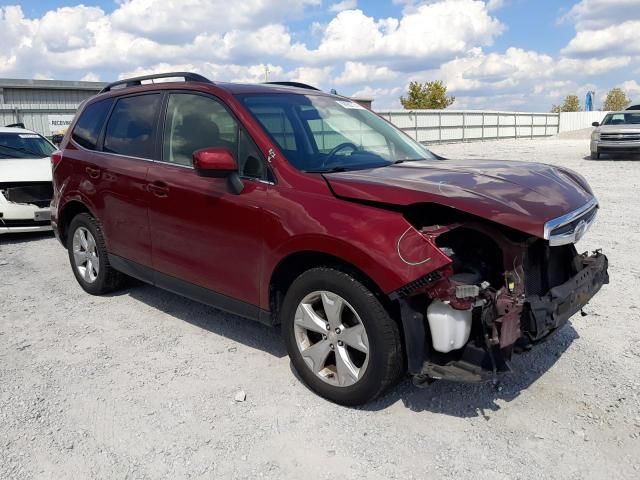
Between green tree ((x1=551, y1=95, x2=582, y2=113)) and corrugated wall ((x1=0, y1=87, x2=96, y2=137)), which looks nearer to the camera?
corrugated wall ((x1=0, y1=87, x2=96, y2=137))

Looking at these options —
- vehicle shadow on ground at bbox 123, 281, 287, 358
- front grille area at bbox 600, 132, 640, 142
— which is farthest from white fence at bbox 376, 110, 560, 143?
vehicle shadow on ground at bbox 123, 281, 287, 358

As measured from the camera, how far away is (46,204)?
7.80 m

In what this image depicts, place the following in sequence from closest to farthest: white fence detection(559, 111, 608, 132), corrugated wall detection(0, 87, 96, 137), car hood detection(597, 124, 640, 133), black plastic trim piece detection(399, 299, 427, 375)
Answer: black plastic trim piece detection(399, 299, 427, 375)
car hood detection(597, 124, 640, 133)
corrugated wall detection(0, 87, 96, 137)
white fence detection(559, 111, 608, 132)

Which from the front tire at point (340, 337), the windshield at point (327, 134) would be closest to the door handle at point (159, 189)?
the windshield at point (327, 134)

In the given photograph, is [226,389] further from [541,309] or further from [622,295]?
[622,295]

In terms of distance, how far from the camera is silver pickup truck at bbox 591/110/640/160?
18.4m

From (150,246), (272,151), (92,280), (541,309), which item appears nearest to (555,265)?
(541,309)

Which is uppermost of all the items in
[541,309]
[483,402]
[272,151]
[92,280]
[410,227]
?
[272,151]

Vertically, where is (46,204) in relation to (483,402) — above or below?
above

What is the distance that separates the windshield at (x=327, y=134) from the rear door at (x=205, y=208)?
23 centimetres

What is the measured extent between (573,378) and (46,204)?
23.2ft

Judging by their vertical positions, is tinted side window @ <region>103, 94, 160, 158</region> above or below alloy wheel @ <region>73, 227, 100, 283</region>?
above

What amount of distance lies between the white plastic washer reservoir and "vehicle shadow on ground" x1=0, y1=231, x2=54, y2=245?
701 centimetres

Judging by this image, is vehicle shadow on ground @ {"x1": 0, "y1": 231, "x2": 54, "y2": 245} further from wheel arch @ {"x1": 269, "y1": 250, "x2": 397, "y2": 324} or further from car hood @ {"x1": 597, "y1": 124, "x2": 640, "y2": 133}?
car hood @ {"x1": 597, "y1": 124, "x2": 640, "y2": 133}
